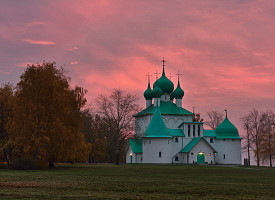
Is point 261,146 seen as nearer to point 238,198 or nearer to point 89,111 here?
point 89,111

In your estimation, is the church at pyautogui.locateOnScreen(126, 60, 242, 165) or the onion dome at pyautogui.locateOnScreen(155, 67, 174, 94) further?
the onion dome at pyautogui.locateOnScreen(155, 67, 174, 94)

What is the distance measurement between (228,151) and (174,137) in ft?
36.9

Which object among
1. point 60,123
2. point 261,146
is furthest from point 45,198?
point 261,146

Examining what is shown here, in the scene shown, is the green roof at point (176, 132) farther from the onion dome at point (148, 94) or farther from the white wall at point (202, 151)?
the onion dome at point (148, 94)

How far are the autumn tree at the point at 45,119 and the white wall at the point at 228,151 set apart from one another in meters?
40.1

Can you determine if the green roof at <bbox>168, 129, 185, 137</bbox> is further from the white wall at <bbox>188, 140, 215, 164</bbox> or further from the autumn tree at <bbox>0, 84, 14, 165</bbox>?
the autumn tree at <bbox>0, 84, 14, 165</bbox>

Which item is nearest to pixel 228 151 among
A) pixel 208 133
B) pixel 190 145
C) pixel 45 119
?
pixel 208 133

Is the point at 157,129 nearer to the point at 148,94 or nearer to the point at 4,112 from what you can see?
the point at 148,94

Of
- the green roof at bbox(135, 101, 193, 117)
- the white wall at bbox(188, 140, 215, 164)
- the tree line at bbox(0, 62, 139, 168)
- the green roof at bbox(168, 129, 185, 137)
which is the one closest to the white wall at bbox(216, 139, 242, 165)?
the white wall at bbox(188, 140, 215, 164)

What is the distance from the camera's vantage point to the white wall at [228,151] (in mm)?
83438

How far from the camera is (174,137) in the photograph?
8056 cm

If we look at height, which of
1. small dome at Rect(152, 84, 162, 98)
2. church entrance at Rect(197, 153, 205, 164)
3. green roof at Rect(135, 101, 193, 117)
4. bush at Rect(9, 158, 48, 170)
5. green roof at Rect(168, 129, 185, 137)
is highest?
small dome at Rect(152, 84, 162, 98)

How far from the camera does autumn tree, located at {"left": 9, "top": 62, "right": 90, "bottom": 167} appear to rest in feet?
154

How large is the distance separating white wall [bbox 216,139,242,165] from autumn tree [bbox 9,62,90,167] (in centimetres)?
4008
